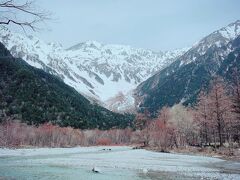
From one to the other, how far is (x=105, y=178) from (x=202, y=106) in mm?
57385

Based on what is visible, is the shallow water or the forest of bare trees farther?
the forest of bare trees

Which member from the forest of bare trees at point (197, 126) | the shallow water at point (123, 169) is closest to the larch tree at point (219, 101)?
the forest of bare trees at point (197, 126)

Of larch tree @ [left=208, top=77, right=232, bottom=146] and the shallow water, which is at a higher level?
larch tree @ [left=208, top=77, right=232, bottom=146]

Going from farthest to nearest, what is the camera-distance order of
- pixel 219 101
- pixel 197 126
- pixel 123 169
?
pixel 197 126 < pixel 219 101 < pixel 123 169

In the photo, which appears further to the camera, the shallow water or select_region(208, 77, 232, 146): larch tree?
select_region(208, 77, 232, 146): larch tree

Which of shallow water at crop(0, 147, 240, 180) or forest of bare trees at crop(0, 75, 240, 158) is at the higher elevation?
forest of bare trees at crop(0, 75, 240, 158)

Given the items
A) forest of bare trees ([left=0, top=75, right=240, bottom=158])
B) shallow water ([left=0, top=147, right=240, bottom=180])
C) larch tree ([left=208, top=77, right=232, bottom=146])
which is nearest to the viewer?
shallow water ([left=0, top=147, right=240, bottom=180])

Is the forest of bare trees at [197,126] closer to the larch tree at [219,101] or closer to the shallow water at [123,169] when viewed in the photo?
the larch tree at [219,101]

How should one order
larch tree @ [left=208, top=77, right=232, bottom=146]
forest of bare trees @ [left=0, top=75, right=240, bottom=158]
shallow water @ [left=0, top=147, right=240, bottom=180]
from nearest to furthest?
shallow water @ [left=0, top=147, right=240, bottom=180]
larch tree @ [left=208, top=77, right=232, bottom=146]
forest of bare trees @ [left=0, top=75, right=240, bottom=158]

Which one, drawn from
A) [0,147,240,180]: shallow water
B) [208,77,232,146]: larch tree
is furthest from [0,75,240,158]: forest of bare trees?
[0,147,240,180]: shallow water

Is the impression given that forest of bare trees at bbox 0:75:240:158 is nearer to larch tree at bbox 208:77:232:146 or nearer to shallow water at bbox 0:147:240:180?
larch tree at bbox 208:77:232:146

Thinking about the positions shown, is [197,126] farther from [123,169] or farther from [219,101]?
A: [123,169]

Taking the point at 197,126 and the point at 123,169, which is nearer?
the point at 123,169

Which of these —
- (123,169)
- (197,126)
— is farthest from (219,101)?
(123,169)
